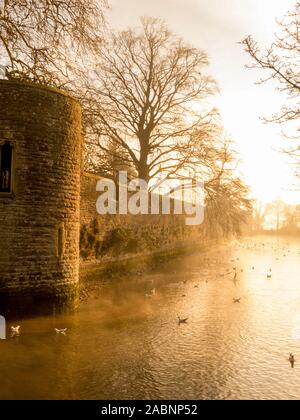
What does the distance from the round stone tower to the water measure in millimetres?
852

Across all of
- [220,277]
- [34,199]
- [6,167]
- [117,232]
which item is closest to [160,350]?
[34,199]

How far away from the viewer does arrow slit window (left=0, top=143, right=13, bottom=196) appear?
10.4 m

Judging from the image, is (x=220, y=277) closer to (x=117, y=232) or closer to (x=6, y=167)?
(x=117, y=232)

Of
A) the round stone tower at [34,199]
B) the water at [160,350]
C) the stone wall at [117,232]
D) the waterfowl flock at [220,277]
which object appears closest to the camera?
the water at [160,350]

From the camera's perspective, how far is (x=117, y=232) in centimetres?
1895

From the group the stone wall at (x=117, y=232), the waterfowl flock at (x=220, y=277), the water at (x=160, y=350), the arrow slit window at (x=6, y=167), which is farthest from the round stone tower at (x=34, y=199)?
the stone wall at (x=117, y=232)

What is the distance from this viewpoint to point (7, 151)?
1046cm

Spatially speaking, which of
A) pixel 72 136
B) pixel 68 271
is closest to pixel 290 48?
pixel 72 136

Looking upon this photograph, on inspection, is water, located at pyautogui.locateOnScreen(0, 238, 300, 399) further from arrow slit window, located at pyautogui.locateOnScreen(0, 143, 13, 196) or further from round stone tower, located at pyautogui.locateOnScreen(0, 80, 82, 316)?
arrow slit window, located at pyautogui.locateOnScreen(0, 143, 13, 196)

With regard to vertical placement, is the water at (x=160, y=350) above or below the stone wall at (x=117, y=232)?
below

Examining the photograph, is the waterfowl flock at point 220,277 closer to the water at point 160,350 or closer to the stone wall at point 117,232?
the water at point 160,350

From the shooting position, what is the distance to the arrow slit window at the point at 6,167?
10.4 m

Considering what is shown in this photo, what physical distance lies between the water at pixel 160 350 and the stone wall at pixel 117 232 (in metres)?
2.64
